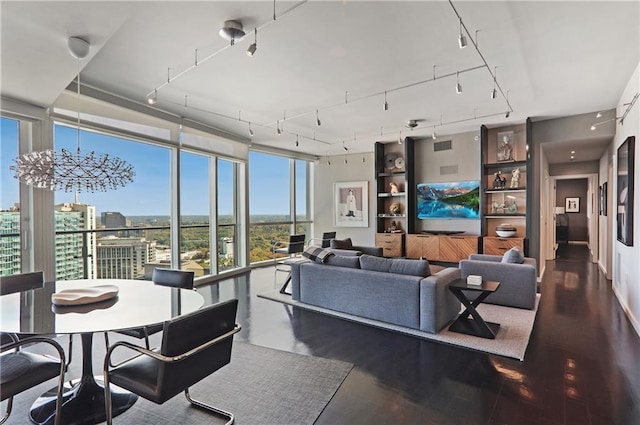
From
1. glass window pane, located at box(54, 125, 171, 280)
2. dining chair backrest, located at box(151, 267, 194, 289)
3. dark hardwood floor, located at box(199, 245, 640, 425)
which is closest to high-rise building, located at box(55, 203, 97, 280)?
glass window pane, located at box(54, 125, 171, 280)

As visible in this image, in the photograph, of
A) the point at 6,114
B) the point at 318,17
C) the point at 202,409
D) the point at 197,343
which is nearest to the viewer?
the point at 197,343

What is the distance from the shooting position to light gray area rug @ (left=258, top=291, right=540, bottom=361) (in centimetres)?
325

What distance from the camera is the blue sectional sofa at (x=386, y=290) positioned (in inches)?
144

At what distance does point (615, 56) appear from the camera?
3.62 meters

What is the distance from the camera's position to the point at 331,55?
11.6ft

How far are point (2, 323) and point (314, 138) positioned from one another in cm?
641

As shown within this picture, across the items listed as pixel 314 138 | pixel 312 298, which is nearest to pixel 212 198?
pixel 314 138

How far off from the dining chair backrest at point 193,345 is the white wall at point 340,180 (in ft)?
23.9

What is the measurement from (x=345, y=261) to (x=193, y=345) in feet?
8.98

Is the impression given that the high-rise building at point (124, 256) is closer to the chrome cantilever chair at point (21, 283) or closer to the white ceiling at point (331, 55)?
the chrome cantilever chair at point (21, 283)

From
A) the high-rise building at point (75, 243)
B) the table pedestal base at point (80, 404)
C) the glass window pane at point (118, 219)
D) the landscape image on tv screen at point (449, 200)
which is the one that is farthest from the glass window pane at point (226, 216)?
the table pedestal base at point (80, 404)

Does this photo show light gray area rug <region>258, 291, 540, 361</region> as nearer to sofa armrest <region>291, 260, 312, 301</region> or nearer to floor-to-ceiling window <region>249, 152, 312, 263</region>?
sofa armrest <region>291, 260, 312, 301</region>

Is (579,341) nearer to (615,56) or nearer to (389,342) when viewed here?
(389,342)

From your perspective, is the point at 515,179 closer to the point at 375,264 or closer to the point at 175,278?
the point at 375,264
